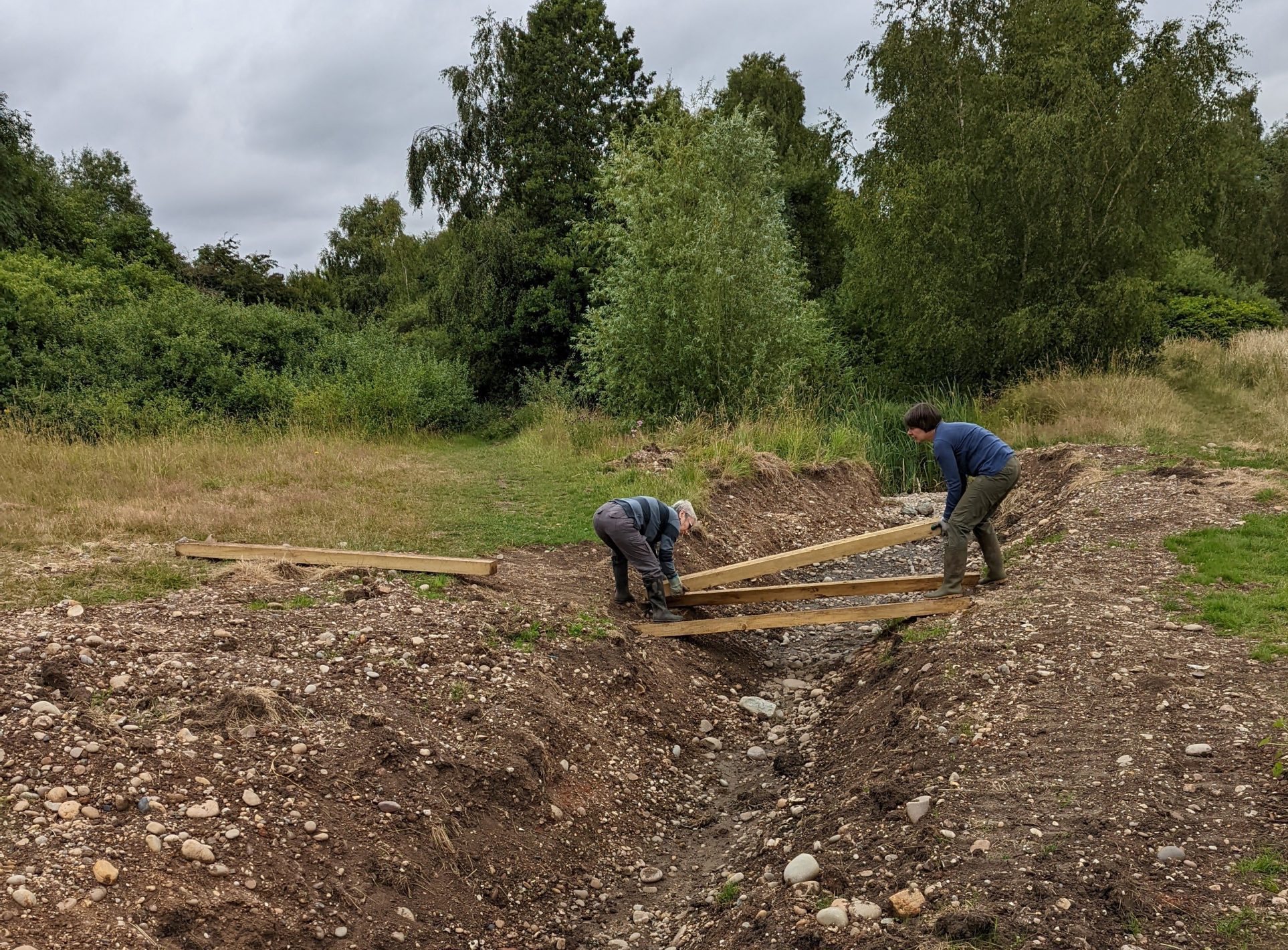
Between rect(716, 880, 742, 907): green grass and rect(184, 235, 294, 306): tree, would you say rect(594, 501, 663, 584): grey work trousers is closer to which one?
rect(716, 880, 742, 907): green grass

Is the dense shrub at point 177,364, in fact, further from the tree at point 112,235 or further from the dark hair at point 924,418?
the dark hair at point 924,418

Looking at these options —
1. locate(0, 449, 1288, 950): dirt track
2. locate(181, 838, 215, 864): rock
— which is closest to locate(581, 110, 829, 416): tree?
locate(0, 449, 1288, 950): dirt track

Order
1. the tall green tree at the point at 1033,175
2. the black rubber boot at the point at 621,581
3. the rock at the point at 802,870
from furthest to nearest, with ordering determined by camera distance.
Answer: the tall green tree at the point at 1033,175 → the black rubber boot at the point at 621,581 → the rock at the point at 802,870

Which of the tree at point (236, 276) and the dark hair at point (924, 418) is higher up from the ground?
the tree at point (236, 276)

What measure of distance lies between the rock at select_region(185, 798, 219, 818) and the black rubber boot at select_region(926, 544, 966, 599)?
224 inches

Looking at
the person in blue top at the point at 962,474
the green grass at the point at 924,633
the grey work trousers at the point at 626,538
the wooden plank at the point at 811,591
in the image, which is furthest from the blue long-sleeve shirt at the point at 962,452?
the grey work trousers at the point at 626,538

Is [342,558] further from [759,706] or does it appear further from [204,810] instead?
[759,706]

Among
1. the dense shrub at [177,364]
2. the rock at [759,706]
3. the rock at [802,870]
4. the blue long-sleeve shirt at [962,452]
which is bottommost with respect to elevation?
the rock at [759,706]

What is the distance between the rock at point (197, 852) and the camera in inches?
154

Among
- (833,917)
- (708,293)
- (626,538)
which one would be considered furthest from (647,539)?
(708,293)

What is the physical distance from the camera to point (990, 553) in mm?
7750

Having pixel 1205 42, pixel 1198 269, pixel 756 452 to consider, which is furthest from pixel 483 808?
pixel 1198 269

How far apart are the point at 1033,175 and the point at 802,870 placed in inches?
729

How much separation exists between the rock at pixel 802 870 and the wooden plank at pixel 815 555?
342 cm
